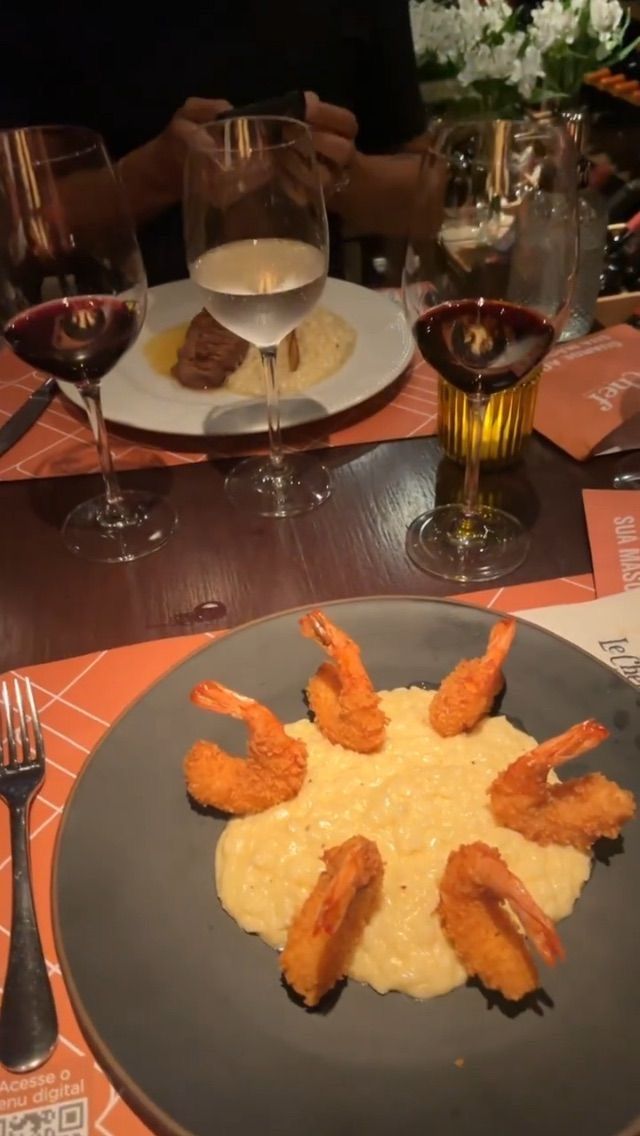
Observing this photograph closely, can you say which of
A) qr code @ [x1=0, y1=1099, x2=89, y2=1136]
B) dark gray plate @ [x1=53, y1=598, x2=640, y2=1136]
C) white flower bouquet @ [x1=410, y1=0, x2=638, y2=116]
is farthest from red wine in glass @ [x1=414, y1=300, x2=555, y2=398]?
white flower bouquet @ [x1=410, y1=0, x2=638, y2=116]

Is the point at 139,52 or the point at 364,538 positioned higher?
the point at 139,52

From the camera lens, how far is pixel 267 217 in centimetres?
101

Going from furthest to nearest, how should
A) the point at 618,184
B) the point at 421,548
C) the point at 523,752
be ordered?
the point at 618,184 < the point at 421,548 < the point at 523,752

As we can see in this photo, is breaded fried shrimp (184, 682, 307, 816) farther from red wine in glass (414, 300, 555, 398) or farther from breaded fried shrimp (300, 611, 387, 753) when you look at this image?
red wine in glass (414, 300, 555, 398)

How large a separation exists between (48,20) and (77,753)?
2.02 meters

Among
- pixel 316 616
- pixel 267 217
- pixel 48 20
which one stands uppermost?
pixel 48 20

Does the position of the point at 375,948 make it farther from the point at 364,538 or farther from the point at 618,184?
the point at 618,184

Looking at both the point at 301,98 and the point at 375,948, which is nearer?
the point at 375,948

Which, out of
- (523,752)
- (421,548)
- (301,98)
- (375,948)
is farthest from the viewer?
(301,98)

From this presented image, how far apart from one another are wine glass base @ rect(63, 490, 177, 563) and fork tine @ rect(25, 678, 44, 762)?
0.78 feet

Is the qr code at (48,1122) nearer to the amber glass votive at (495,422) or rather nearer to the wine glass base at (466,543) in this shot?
the wine glass base at (466,543)

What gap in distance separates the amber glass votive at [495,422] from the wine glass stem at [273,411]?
0.20m

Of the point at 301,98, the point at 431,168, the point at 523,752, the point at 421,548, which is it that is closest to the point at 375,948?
the point at 523,752

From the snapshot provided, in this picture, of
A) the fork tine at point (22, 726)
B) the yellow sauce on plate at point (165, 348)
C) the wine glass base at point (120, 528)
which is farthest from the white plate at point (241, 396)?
the fork tine at point (22, 726)
